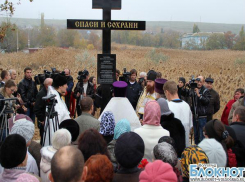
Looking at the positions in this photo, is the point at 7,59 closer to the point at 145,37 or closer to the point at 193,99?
the point at 193,99

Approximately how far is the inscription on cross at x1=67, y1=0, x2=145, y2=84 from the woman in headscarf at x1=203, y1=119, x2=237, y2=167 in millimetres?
4480

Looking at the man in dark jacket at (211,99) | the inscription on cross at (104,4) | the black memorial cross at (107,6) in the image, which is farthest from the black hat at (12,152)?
the man in dark jacket at (211,99)

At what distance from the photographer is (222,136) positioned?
407 cm

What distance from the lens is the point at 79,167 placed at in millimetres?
2660

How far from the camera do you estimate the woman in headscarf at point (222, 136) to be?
4.06 meters

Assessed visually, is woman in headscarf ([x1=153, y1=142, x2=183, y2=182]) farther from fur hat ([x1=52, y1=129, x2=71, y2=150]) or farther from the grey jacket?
the grey jacket

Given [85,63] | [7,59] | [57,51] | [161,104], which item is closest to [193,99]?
[161,104]

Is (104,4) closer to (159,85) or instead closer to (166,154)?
(159,85)

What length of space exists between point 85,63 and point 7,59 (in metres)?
7.43

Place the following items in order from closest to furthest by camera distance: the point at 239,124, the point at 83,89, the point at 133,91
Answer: the point at 239,124
the point at 83,89
the point at 133,91

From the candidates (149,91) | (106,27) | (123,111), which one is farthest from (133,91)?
(123,111)

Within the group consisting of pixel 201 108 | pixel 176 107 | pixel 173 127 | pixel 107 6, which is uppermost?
pixel 107 6

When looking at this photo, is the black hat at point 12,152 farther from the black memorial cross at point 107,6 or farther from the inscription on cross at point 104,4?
the inscription on cross at point 104,4

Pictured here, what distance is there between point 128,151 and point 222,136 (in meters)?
1.38
